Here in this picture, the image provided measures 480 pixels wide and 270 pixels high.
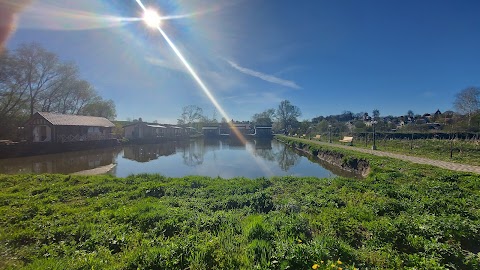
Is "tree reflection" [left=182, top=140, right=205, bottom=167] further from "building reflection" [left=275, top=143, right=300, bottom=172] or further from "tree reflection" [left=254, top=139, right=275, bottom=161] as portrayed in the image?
"building reflection" [left=275, top=143, right=300, bottom=172]

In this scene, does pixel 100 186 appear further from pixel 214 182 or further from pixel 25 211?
pixel 214 182

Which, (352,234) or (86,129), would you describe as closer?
(352,234)

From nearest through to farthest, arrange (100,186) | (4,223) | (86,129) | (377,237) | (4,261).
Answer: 1. (4,261)
2. (377,237)
3. (4,223)
4. (100,186)
5. (86,129)

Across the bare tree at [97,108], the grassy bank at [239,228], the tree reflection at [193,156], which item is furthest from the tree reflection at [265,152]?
the bare tree at [97,108]

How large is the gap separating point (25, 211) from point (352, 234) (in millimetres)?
9115

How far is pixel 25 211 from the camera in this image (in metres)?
6.41

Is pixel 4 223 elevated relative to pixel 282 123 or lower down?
lower down

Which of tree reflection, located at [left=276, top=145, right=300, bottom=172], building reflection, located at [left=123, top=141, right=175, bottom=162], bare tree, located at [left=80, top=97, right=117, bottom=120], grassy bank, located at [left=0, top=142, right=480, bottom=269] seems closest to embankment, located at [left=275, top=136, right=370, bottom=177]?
tree reflection, located at [left=276, top=145, right=300, bottom=172]

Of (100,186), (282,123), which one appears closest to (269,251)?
(100,186)

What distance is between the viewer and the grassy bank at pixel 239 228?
3779 mm

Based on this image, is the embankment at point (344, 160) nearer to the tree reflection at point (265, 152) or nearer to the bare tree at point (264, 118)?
the tree reflection at point (265, 152)

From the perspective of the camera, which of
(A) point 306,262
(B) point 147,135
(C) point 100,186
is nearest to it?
(A) point 306,262

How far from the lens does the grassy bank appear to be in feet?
12.4

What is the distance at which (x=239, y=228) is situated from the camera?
5.23 m
